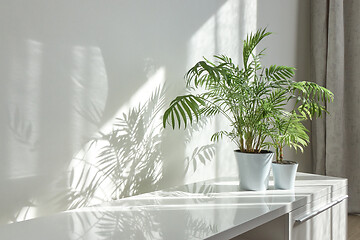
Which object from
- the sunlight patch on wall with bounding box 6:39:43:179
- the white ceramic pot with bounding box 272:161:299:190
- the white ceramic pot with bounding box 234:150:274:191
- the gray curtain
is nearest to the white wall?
the sunlight patch on wall with bounding box 6:39:43:179

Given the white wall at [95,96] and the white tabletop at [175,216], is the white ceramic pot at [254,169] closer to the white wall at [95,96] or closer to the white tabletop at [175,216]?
the white tabletop at [175,216]

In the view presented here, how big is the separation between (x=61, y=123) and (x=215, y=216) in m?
0.67

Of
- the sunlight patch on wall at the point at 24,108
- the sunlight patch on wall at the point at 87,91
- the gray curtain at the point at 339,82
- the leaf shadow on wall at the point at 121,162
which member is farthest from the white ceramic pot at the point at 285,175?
the gray curtain at the point at 339,82

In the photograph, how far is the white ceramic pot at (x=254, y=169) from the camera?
1705mm

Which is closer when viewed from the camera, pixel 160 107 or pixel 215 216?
pixel 215 216

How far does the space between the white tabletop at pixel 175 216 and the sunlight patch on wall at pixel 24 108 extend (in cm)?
21

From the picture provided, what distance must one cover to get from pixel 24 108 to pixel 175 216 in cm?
65

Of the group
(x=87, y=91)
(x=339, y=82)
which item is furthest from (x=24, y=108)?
(x=339, y=82)

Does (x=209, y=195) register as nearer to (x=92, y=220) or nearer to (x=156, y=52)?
(x=92, y=220)

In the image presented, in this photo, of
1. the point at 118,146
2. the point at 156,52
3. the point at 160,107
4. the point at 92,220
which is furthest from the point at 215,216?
the point at 156,52

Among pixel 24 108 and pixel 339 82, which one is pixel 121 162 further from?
pixel 339 82

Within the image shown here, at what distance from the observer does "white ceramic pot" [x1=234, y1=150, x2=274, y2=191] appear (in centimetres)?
171

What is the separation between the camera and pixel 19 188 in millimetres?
1309

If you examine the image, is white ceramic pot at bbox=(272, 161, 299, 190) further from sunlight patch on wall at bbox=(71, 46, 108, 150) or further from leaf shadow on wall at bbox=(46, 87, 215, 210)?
→ sunlight patch on wall at bbox=(71, 46, 108, 150)
